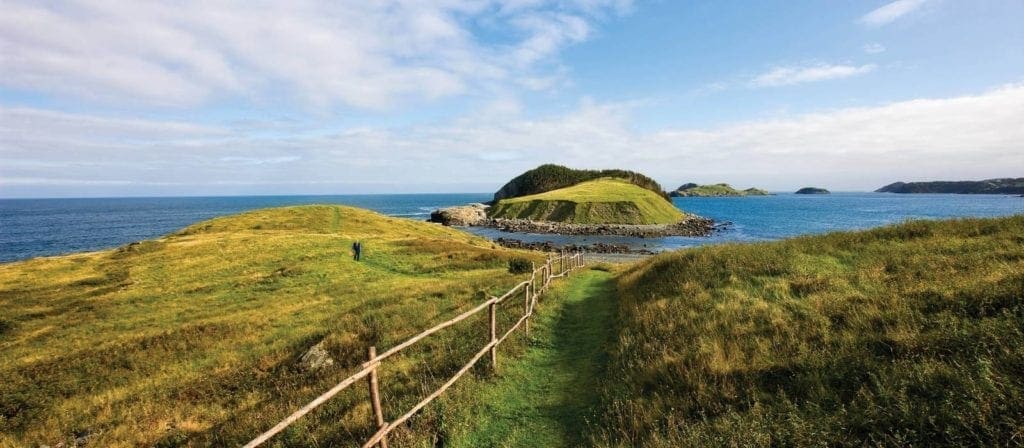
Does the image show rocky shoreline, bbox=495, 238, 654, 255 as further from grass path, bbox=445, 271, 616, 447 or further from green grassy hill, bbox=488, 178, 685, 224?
grass path, bbox=445, 271, 616, 447

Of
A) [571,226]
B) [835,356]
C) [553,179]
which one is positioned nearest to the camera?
[835,356]

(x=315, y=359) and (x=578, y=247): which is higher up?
(x=315, y=359)

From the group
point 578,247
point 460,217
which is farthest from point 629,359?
point 460,217

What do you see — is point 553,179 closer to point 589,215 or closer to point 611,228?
point 589,215

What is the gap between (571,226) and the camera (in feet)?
346

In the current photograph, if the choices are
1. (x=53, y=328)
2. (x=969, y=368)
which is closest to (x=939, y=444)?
(x=969, y=368)

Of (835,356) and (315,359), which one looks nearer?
(835,356)

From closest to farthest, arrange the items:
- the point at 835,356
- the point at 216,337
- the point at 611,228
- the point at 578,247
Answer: the point at 835,356
the point at 216,337
the point at 578,247
the point at 611,228

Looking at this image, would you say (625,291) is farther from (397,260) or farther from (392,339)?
(397,260)

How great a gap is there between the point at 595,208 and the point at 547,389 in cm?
10606

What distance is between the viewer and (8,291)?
3344 cm

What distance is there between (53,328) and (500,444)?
29734 mm

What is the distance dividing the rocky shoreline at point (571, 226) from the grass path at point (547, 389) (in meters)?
79.8

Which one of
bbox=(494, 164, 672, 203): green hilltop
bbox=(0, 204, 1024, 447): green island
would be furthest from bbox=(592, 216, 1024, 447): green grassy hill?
bbox=(494, 164, 672, 203): green hilltop
